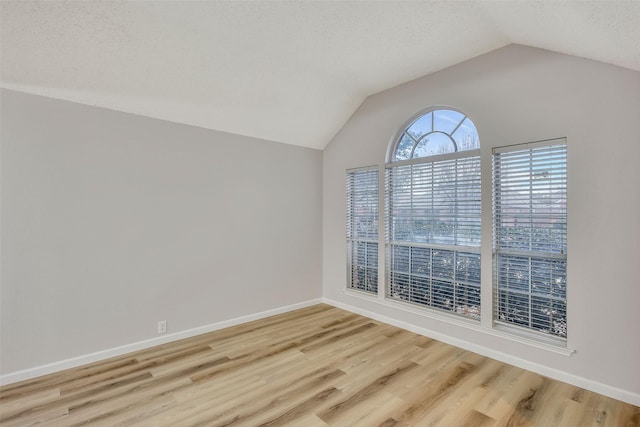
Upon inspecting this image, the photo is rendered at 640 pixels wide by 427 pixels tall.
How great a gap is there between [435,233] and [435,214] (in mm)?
222

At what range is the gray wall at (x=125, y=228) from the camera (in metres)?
2.54

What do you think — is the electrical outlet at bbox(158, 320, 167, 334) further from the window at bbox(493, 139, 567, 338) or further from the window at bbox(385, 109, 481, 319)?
the window at bbox(493, 139, 567, 338)

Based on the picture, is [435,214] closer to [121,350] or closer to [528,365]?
[528,365]

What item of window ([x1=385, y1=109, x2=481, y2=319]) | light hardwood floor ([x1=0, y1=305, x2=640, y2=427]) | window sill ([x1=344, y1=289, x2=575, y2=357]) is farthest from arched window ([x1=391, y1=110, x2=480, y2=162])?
light hardwood floor ([x1=0, y1=305, x2=640, y2=427])

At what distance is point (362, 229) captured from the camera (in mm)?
4324

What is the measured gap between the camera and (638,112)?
2.20 meters

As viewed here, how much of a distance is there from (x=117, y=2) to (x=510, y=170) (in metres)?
3.54

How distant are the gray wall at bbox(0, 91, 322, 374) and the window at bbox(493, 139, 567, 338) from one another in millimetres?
2665

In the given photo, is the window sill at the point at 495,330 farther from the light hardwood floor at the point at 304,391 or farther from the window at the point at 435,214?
the light hardwood floor at the point at 304,391

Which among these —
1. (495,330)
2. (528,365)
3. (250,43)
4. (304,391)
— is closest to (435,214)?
(495,330)

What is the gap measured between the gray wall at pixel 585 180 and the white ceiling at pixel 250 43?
0.66 feet

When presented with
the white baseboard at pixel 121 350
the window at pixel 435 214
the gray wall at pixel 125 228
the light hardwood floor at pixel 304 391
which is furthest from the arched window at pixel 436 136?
the white baseboard at pixel 121 350

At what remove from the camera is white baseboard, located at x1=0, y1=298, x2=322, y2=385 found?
252cm

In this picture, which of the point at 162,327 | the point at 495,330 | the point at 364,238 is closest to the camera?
the point at 495,330
